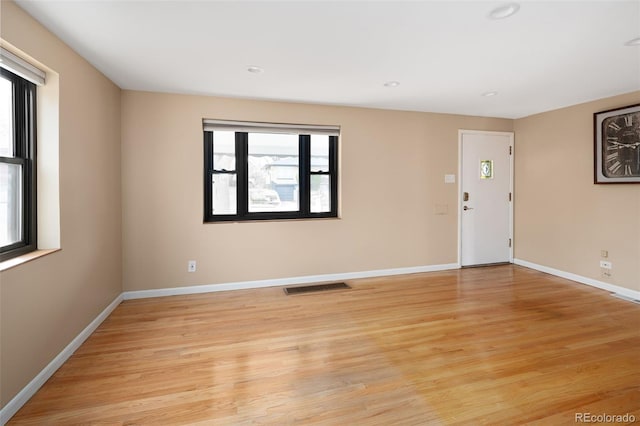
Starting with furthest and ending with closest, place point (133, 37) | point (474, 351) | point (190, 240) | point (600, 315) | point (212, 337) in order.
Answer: point (190, 240)
point (600, 315)
point (212, 337)
point (474, 351)
point (133, 37)

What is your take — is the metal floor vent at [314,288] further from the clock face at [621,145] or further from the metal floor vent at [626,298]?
the clock face at [621,145]

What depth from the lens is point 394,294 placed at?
11.8ft

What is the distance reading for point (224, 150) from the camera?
3.75m

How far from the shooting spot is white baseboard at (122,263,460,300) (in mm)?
3531

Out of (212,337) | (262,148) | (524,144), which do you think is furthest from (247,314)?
(524,144)

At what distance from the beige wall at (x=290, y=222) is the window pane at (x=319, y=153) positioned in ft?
0.70

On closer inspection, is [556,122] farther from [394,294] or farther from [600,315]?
[394,294]

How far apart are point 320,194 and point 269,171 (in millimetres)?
745

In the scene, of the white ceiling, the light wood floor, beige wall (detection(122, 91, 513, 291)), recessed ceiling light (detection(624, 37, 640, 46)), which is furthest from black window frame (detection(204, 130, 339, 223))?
recessed ceiling light (detection(624, 37, 640, 46))

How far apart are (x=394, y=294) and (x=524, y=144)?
3165 millimetres

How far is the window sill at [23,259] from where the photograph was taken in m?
1.71

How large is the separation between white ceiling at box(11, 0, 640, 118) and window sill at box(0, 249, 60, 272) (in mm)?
1480

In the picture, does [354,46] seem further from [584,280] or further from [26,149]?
[584,280]
